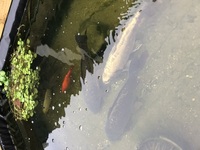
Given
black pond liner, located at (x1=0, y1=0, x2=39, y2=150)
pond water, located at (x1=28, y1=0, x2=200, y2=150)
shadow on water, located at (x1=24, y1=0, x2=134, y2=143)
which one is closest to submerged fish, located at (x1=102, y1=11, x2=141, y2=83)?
pond water, located at (x1=28, y1=0, x2=200, y2=150)

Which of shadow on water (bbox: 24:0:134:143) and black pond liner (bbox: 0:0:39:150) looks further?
shadow on water (bbox: 24:0:134:143)

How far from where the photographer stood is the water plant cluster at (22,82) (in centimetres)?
246

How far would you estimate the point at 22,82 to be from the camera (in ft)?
8.55

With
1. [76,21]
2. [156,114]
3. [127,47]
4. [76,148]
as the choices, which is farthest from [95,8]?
[76,148]

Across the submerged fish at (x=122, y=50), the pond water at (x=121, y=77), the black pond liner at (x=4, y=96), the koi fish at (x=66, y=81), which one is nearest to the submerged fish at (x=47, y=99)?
the pond water at (x=121, y=77)

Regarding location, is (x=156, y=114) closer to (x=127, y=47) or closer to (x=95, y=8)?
(x=127, y=47)

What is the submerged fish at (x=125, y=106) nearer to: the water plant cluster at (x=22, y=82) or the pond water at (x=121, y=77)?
the pond water at (x=121, y=77)

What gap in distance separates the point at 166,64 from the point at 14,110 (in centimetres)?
129

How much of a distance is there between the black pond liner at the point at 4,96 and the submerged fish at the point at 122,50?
0.82m

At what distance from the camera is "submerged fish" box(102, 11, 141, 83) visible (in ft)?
8.74

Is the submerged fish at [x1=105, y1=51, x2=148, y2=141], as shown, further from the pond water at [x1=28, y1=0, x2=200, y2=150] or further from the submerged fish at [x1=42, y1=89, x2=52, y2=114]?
the submerged fish at [x1=42, y1=89, x2=52, y2=114]

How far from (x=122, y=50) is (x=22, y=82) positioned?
0.86m

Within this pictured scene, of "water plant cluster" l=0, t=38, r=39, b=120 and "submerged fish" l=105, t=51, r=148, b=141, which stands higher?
"water plant cluster" l=0, t=38, r=39, b=120

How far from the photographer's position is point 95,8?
2781 millimetres
